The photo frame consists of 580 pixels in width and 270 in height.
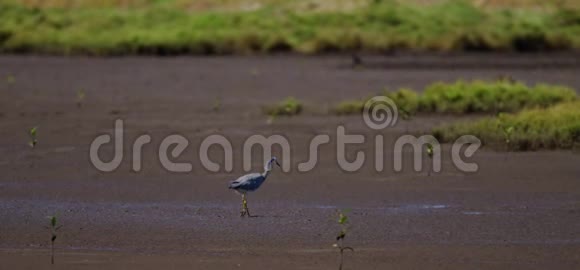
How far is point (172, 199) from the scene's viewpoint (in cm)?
1441

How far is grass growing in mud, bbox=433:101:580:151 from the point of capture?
699 inches

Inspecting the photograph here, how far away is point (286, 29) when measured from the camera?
46125 mm

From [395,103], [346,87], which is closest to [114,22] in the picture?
[346,87]

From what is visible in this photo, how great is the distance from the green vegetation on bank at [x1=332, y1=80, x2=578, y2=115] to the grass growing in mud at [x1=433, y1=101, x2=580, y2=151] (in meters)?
3.78

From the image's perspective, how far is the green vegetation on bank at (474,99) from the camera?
78.0ft

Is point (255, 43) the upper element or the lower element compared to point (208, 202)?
upper

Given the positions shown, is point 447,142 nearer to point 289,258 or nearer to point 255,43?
point 289,258

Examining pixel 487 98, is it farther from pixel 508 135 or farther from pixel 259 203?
pixel 259 203

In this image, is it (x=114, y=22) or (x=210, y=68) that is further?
(x=114, y=22)

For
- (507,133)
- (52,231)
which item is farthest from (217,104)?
(52,231)

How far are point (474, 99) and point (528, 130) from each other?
5.90m

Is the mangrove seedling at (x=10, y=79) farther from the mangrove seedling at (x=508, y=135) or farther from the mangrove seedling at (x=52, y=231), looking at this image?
the mangrove seedling at (x=52, y=231)

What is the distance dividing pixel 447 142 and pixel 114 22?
32542 mm

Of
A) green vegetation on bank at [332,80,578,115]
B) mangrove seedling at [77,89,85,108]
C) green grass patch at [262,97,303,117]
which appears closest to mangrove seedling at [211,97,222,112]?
green grass patch at [262,97,303,117]
